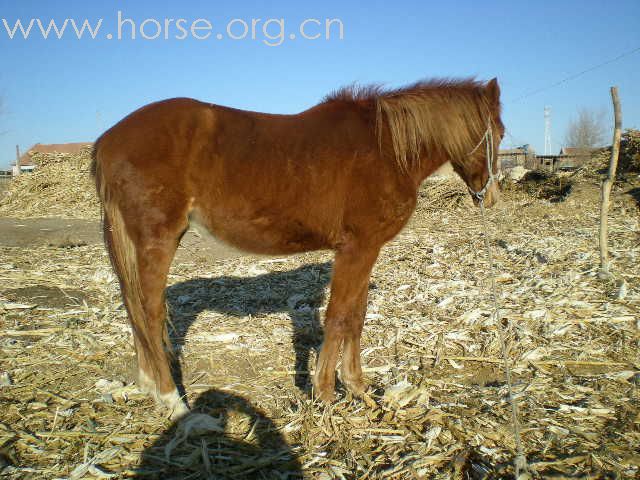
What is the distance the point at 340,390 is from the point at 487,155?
2.42 meters

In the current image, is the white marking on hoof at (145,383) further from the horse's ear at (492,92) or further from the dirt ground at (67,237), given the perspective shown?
the dirt ground at (67,237)

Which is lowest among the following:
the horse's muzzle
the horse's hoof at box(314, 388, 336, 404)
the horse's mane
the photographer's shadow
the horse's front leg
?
the photographer's shadow

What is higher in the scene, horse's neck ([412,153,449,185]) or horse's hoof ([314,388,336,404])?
horse's neck ([412,153,449,185])

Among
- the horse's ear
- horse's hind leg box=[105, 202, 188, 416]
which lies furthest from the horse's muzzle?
horse's hind leg box=[105, 202, 188, 416]

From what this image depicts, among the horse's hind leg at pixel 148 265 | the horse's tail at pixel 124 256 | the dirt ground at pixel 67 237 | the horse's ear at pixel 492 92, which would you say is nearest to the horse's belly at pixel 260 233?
the horse's hind leg at pixel 148 265

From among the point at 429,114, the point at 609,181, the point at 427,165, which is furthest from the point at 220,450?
the point at 609,181

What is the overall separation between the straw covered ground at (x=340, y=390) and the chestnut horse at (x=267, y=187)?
0.41 metres

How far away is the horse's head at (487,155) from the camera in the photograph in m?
3.53

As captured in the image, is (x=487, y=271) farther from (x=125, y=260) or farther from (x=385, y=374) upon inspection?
(x=125, y=260)

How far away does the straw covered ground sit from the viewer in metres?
2.54

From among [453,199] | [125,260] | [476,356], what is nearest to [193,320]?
[125,260]

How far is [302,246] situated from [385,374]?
1460mm

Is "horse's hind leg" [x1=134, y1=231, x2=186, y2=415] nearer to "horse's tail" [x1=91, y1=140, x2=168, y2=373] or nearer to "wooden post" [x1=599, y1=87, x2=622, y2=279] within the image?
"horse's tail" [x1=91, y1=140, x2=168, y2=373]

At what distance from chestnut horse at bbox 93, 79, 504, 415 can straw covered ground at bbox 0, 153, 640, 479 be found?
16.1 inches
